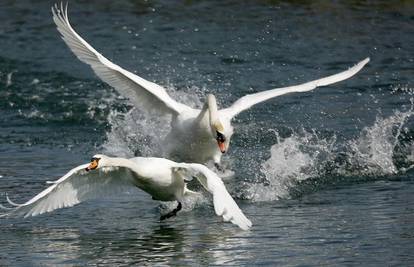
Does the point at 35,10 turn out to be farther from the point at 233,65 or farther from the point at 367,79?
the point at 367,79

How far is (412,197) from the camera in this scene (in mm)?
10922

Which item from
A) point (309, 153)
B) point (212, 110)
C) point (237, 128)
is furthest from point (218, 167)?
point (237, 128)

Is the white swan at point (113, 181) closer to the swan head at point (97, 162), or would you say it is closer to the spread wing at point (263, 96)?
the swan head at point (97, 162)

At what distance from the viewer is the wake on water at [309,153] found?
11828mm

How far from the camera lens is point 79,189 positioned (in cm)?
1038

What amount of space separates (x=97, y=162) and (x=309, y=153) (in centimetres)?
401

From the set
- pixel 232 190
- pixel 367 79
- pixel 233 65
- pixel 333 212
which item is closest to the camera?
pixel 333 212

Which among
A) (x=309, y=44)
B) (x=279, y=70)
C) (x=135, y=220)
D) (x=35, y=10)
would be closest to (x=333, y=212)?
(x=135, y=220)

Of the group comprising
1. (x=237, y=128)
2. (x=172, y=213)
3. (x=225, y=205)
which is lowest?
(x=237, y=128)

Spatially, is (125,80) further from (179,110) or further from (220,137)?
(220,137)

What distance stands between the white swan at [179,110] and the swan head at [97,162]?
5.13 ft

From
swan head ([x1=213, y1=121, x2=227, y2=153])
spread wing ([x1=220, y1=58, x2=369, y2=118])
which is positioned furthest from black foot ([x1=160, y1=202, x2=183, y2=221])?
spread wing ([x1=220, y1=58, x2=369, y2=118])

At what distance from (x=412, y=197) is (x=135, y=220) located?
2688 mm

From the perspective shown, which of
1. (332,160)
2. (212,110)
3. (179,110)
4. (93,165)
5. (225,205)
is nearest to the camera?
(225,205)
